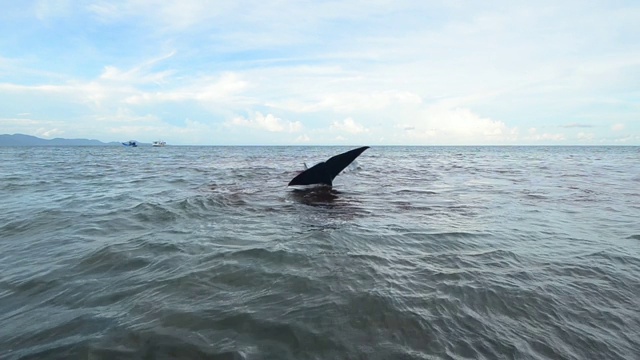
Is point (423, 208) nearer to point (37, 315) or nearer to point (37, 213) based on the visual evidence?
point (37, 315)

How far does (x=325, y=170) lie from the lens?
14484 millimetres

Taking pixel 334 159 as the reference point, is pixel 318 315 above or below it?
below

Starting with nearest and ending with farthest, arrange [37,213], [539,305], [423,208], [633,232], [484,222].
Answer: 1. [539,305]
2. [633,232]
3. [484,222]
4. [37,213]
5. [423,208]

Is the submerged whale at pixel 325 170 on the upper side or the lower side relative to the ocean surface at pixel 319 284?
upper

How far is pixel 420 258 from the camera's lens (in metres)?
6.11

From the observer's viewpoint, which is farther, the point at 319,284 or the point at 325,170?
the point at 325,170

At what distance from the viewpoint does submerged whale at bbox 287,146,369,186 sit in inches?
542

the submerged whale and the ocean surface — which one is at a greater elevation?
the submerged whale

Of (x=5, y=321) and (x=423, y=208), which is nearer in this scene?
(x=5, y=321)

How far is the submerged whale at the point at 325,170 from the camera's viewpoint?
13.8 m

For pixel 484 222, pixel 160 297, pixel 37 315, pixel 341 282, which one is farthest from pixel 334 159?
pixel 37 315

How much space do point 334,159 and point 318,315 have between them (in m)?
9.98

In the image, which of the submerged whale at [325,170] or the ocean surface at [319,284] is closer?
the ocean surface at [319,284]

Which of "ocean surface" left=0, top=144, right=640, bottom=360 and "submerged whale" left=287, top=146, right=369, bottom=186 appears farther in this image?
"submerged whale" left=287, top=146, right=369, bottom=186
